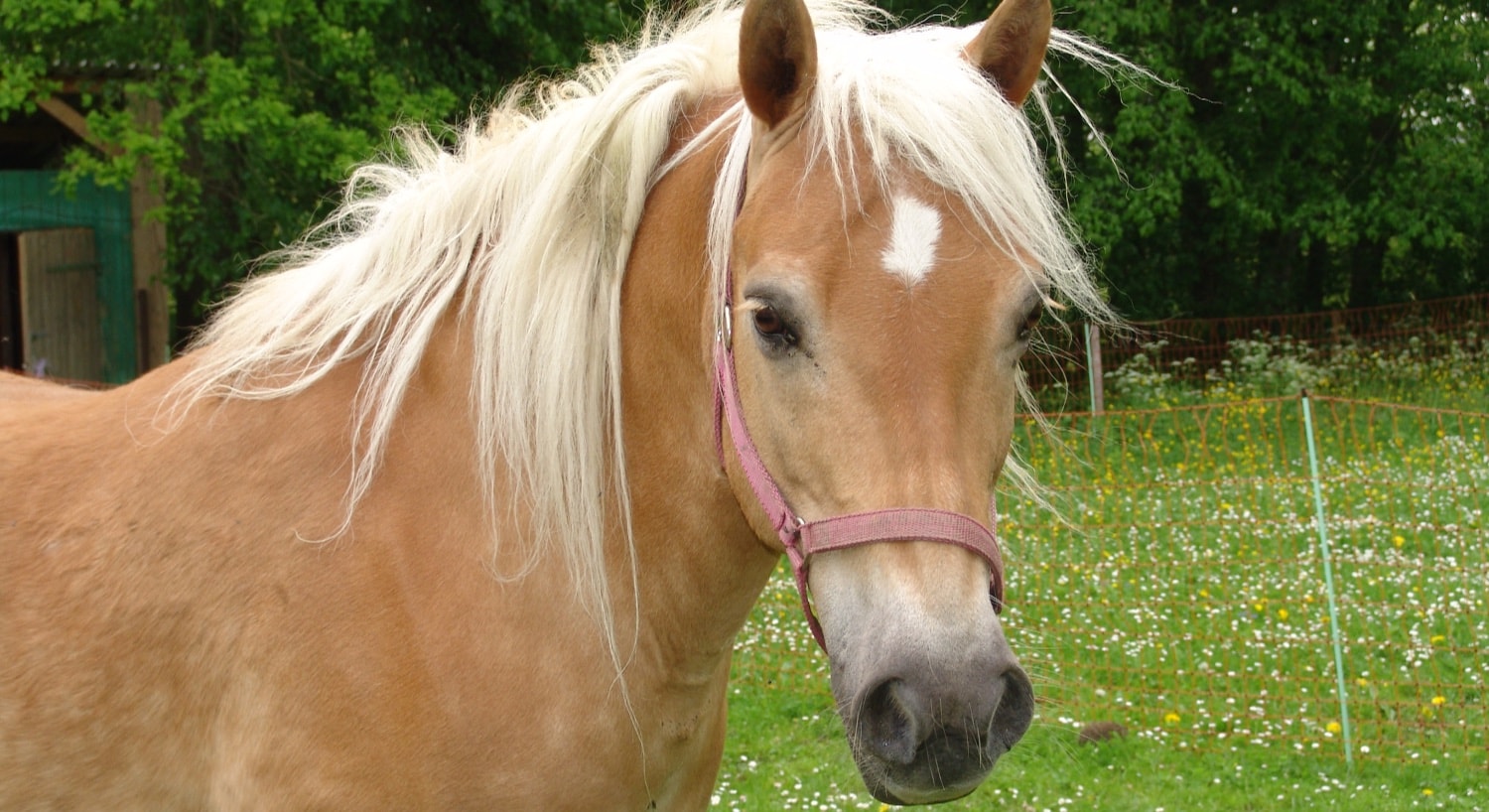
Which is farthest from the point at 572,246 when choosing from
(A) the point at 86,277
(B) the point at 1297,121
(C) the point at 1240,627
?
(B) the point at 1297,121

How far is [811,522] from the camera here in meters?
1.78

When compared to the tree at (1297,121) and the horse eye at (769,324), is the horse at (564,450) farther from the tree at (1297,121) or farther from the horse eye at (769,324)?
the tree at (1297,121)

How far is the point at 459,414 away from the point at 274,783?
684mm

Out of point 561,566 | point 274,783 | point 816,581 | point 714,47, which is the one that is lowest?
point 274,783

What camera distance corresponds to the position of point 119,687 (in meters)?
2.08

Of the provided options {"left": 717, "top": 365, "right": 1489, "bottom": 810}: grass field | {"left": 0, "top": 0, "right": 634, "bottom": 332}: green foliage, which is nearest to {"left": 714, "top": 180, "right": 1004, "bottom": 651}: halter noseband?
{"left": 717, "top": 365, "right": 1489, "bottom": 810}: grass field

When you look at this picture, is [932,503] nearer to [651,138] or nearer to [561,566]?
Answer: [561,566]

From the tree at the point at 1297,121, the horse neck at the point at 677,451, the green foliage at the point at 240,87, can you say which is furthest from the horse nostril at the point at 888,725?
the tree at the point at 1297,121

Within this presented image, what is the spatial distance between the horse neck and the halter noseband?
4.3 inches

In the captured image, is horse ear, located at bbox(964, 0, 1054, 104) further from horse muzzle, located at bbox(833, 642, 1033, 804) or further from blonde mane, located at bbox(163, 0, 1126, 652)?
Answer: horse muzzle, located at bbox(833, 642, 1033, 804)

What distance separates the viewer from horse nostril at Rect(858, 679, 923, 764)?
5.27ft

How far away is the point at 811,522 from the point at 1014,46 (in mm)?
930

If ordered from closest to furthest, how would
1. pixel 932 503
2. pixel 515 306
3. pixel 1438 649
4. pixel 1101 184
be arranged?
pixel 932 503, pixel 515 306, pixel 1438 649, pixel 1101 184

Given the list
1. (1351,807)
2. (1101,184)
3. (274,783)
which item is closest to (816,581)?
(274,783)
